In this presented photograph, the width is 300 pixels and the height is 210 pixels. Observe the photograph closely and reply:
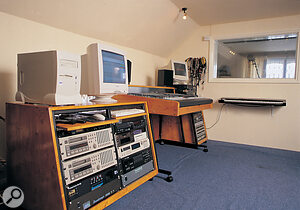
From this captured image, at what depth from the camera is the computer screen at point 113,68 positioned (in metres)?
1.83

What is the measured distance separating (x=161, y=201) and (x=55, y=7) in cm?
206

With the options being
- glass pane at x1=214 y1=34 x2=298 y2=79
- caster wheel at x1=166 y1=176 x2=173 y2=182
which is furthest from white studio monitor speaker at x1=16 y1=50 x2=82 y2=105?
glass pane at x1=214 y1=34 x2=298 y2=79

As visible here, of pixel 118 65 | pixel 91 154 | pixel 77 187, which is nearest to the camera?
pixel 77 187

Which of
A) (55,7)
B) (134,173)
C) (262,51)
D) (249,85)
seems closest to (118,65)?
(55,7)

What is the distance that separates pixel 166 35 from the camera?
150 inches

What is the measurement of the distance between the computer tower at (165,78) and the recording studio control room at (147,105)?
0.03m

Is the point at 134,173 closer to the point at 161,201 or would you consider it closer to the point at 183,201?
the point at 161,201

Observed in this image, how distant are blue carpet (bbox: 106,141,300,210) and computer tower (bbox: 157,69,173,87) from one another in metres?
1.14

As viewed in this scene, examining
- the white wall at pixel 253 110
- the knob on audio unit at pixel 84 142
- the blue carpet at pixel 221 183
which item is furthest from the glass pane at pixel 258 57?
the knob on audio unit at pixel 84 142

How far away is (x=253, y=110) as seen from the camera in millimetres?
3830

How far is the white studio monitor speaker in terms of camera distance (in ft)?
4.57

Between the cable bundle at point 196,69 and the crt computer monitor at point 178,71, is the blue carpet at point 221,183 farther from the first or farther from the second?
the cable bundle at point 196,69

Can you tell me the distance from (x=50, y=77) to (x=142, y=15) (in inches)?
76.9

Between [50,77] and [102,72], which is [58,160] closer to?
[50,77]
